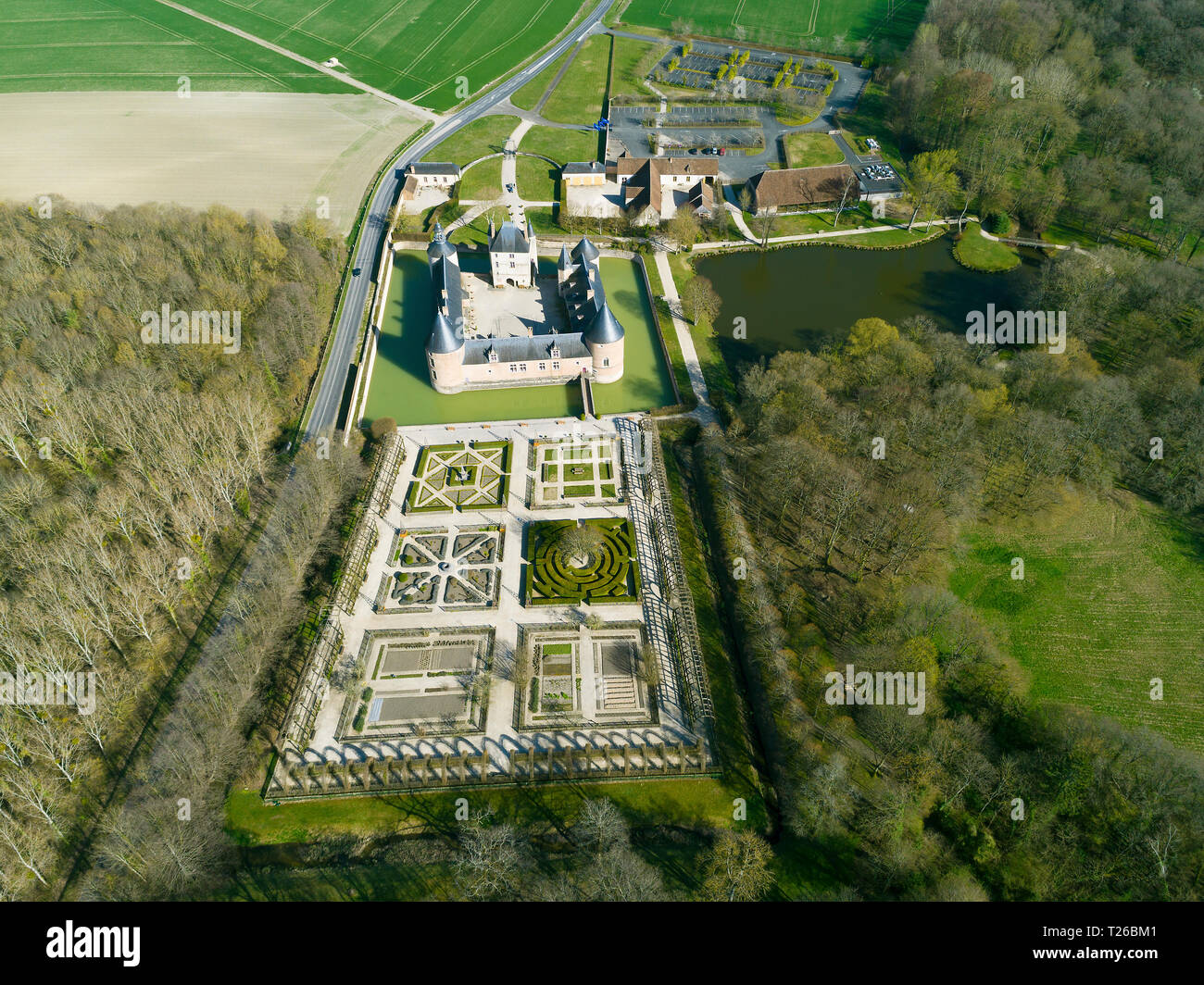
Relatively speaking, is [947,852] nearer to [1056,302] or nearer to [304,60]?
[1056,302]

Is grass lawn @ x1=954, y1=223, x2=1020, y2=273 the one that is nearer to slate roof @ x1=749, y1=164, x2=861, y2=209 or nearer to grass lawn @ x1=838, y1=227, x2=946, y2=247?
grass lawn @ x1=838, y1=227, x2=946, y2=247

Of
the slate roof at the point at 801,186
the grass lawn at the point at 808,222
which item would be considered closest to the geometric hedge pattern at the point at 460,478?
the grass lawn at the point at 808,222

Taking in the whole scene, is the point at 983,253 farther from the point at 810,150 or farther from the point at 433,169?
the point at 433,169

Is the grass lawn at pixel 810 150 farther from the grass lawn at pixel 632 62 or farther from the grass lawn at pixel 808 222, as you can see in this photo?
the grass lawn at pixel 632 62

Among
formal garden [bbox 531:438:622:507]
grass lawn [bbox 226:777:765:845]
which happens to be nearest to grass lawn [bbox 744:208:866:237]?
formal garden [bbox 531:438:622:507]

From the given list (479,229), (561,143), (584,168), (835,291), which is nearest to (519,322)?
(479,229)
